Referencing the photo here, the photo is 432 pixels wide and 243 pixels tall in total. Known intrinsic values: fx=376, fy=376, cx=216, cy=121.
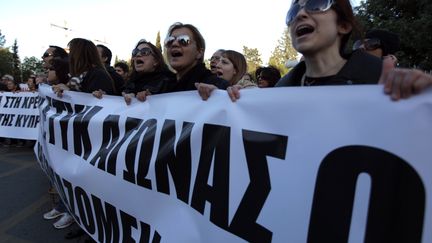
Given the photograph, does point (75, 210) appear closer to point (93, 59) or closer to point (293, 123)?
point (93, 59)

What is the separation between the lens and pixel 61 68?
13.3ft

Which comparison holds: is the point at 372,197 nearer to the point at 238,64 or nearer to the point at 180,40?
the point at 180,40

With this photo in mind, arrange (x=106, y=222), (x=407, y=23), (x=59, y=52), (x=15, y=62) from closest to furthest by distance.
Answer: (x=106, y=222), (x=59, y=52), (x=407, y=23), (x=15, y=62)


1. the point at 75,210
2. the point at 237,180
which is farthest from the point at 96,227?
the point at 237,180

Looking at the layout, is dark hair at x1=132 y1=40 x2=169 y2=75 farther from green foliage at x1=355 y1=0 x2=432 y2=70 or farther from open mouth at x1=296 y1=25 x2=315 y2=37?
green foliage at x1=355 y1=0 x2=432 y2=70

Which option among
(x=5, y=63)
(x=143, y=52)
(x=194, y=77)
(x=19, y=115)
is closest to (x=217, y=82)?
(x=194, y=77)

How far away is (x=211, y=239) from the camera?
5.38ft

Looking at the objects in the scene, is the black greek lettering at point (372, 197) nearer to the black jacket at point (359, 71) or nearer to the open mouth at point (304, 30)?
the black jacket at point (359, 71)

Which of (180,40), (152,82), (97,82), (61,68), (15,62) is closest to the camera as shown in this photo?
(180,40)

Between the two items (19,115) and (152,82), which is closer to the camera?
(152,82)

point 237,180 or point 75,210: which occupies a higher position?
point 237,180

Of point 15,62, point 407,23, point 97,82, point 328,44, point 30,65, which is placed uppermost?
point 407,23

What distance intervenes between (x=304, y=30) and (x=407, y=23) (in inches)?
598

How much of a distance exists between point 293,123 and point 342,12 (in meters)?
0.62
